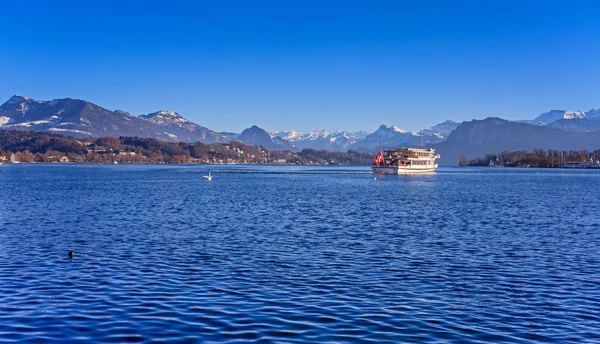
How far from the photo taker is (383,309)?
67.0 feet

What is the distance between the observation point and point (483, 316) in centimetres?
1973

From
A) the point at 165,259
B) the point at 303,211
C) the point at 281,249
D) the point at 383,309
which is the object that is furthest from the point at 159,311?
the point at 303,211

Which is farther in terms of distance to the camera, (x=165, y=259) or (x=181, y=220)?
(x=181, y=220)

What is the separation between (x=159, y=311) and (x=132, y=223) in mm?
28889

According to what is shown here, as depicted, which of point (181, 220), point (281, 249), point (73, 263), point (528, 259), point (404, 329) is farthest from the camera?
point (181, 220)

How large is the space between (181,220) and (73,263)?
21.6 meters

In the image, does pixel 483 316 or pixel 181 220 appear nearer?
pixel 483 316

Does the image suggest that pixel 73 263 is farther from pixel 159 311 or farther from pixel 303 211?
pixel 303 211

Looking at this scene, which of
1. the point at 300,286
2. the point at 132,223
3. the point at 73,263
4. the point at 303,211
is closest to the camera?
the point at 300,286

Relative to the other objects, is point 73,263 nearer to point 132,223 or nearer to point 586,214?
point 132,223

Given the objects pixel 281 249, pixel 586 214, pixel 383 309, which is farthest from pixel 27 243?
pixel 586 214

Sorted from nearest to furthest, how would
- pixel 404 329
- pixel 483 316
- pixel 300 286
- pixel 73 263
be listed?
pixel 404 329, pixel 483 316, pixel 300 286, pixel 73 263

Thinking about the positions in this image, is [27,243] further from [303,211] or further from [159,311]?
[303,211]

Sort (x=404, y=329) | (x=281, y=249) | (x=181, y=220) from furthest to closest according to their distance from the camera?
(x=181, y=220), (x=281, y=249), (x=404, y=329)
